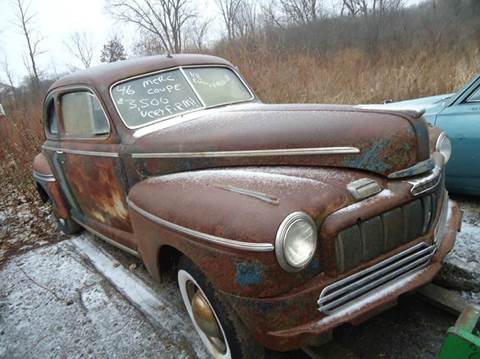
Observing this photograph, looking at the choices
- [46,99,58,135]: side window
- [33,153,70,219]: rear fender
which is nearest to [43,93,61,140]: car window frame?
[46,99,58,135]: side window

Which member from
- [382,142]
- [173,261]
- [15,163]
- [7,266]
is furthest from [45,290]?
[15,163]

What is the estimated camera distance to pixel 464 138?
2.99 metres

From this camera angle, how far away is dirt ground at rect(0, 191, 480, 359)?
1.95 metres

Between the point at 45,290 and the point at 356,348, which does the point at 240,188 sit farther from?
the point at 45,290

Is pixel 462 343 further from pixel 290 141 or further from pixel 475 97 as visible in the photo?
pixel 475 97

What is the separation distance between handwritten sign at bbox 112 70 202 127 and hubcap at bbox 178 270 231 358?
3.95 feet

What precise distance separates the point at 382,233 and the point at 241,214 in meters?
0.65

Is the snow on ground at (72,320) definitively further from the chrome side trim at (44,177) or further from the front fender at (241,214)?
the chrome side trim at (44,177)

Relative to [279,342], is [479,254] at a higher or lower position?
lower

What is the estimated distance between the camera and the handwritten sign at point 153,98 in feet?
8.42

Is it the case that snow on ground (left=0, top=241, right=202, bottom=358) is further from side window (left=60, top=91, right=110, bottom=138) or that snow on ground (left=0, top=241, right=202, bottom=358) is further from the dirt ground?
side window (left=60, top=91, right=110, bottom=138)

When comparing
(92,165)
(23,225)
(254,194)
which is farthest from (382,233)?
(23,225)

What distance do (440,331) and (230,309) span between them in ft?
3.95

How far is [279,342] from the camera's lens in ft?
4.81
